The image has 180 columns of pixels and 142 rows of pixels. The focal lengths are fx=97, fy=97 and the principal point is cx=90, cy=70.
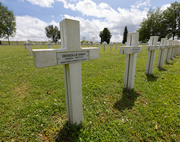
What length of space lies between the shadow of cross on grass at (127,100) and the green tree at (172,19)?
143 ft

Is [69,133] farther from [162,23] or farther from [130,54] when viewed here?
[162,23]

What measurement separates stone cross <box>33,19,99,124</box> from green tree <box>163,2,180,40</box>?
1797 inches

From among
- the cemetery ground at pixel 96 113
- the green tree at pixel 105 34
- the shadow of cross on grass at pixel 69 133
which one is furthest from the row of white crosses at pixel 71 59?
the green tree at pixel 105 34

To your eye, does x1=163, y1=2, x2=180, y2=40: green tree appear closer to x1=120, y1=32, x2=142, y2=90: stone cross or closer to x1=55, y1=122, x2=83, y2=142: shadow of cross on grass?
x1=120, y1=32, x2=142, y2=90: stone cross

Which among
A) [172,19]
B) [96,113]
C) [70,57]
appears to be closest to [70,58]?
[70,57]

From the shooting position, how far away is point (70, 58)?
174cm

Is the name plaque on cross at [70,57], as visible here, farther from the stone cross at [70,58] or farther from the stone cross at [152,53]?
the stone cross at [152,53]

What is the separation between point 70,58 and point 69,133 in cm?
157

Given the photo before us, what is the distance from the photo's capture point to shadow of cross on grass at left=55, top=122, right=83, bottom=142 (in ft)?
6.28

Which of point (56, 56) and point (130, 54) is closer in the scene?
point (56, 56)

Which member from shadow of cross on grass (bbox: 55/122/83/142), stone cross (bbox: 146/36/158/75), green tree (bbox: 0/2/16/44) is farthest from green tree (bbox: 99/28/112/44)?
shadow of cross on grass (bbox: 55/122/83/142)

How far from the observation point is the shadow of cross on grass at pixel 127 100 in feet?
9.41

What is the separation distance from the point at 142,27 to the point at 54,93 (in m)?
49.6

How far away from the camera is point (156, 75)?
514 cm
